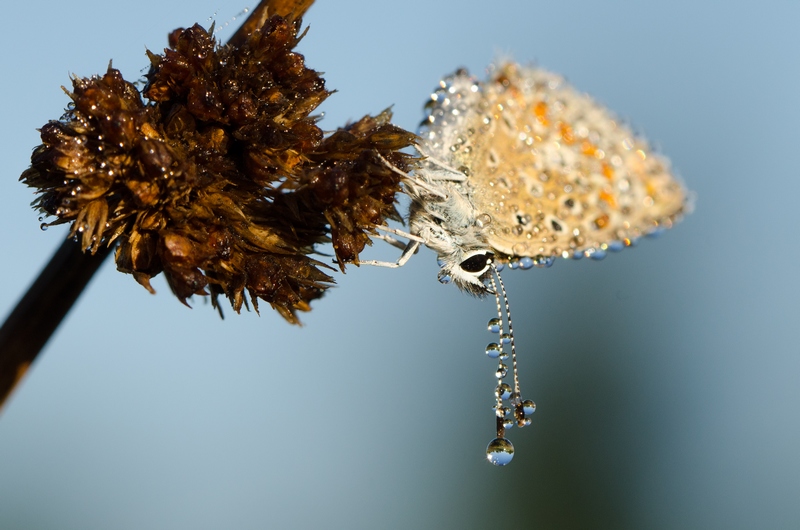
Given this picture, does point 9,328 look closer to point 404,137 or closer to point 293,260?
point 293,260

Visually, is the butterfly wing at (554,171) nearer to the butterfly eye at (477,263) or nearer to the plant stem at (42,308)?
the butterfly eye at (477,263)

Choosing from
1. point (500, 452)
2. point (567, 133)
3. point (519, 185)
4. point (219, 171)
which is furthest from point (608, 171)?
point (219, 171)

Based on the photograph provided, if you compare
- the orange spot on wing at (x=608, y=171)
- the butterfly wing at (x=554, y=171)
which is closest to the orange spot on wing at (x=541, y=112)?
the butterfly wing at (x=554, y=171)

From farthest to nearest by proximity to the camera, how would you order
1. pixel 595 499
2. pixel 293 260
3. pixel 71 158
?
pixel 595 499
pixel 293 260
pixel 71 158

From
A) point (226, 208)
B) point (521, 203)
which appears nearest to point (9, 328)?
point (226, 208)

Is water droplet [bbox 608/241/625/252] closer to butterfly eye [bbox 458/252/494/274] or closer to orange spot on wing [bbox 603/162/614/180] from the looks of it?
orange spot on wing [bbox 603/162/614/180]
